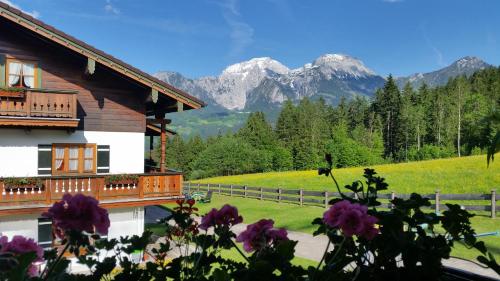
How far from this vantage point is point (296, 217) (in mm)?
22078

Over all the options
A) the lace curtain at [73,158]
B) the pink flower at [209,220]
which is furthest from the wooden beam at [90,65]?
the pink flower at [209,220]

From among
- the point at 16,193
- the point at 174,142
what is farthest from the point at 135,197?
the point at 174,142

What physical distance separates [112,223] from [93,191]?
1.68 m

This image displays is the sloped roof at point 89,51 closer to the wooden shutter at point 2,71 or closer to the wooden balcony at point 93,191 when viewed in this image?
the wooden shutter at point 2,71

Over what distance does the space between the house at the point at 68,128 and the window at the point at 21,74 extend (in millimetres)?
31

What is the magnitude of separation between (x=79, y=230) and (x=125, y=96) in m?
14.3

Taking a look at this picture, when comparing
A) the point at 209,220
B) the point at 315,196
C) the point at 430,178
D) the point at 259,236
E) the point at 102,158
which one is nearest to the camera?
the point at 259,236

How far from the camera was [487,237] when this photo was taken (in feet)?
47.3

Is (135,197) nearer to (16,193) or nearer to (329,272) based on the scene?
(16,193)

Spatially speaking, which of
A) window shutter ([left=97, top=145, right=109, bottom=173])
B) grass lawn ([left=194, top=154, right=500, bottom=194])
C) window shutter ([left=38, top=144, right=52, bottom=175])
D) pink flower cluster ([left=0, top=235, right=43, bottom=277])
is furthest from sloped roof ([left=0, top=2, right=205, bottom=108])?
grass lawn ([left=194, top=154, right=500, bottom=194])

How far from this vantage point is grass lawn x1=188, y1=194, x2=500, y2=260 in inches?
524

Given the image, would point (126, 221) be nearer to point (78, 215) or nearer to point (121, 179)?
point (121, 179)

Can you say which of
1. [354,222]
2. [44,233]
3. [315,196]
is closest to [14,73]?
[44,233]

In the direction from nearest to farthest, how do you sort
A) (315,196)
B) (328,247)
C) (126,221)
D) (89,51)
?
(328,247)
(89,51)
(126,221)
(315,196)
